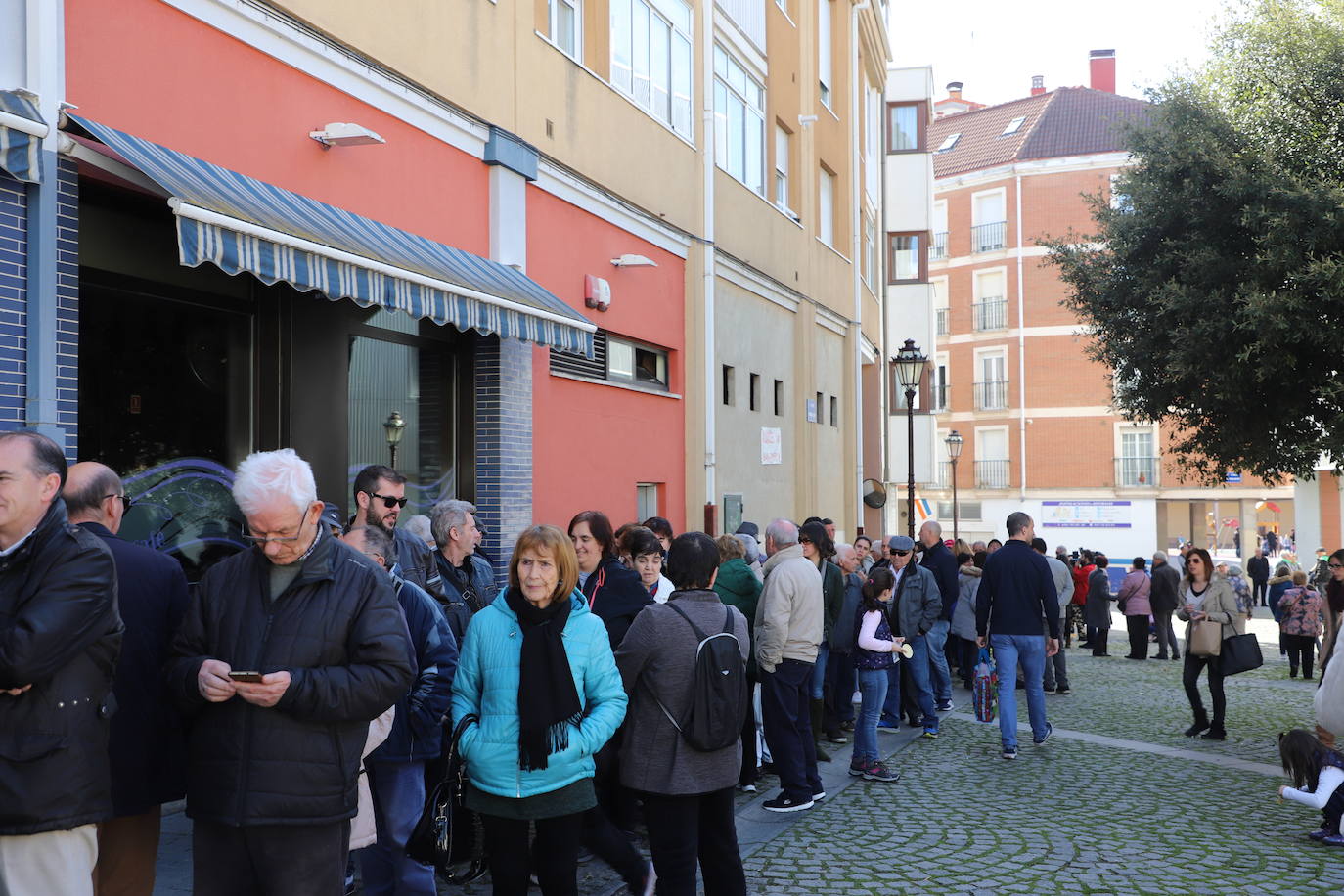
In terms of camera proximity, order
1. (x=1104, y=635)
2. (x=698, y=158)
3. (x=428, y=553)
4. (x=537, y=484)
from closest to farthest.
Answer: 1. (x=428, y=553)
2. (x=537, y=484)
3. (x=698, y=158)
4. (x=1104, y=635)

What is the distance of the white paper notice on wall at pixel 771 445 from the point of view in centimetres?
1977

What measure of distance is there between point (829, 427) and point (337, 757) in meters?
21.3

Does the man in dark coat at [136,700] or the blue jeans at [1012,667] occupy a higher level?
the man in dark coat at [136,700]

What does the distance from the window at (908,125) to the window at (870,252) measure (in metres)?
4.01

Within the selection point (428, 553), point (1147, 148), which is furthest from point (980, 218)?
point (428, 553)

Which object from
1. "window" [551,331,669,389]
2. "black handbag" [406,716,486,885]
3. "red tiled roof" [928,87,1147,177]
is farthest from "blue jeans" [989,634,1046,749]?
"red tiled roof" [928,87,1147,177]

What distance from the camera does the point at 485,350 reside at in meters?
11.5

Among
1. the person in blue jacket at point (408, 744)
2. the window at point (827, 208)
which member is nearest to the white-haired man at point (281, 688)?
the person in blue jacket at point (408, 744)

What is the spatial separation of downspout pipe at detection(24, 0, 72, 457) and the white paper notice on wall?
13841 mm

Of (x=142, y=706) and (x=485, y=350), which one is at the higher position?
(x=485, y=350)

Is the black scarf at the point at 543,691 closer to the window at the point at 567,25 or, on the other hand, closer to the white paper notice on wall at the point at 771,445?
the window at the point at 567,25

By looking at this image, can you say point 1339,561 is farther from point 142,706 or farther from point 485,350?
point 142,706

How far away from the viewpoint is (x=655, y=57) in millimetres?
15750

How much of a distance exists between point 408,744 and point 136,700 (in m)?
1.40
